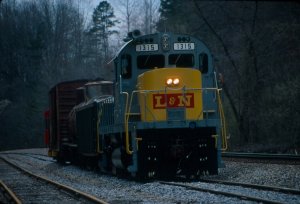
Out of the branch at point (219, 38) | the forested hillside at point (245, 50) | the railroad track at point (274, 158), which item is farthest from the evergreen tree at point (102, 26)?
the railroad track at point (274, 158)

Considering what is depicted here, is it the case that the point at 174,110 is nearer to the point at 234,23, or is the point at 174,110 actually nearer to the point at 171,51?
the point at 171,51

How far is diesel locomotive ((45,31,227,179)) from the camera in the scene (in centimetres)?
1361

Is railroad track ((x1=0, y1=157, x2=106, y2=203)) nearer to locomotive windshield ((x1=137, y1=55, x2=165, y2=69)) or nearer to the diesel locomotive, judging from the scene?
the diesel locomotive

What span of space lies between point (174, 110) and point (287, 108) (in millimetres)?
12470

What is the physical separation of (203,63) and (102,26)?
51.2m

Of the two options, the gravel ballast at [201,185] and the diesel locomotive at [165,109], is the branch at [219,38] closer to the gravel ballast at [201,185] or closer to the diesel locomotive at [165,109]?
the gravel ballast at [201,185]

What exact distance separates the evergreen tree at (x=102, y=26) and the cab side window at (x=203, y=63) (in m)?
45.0

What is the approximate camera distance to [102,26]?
64.7 meters

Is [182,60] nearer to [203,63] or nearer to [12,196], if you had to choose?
[203,63]

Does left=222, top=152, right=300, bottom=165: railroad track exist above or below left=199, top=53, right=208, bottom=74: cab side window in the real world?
below

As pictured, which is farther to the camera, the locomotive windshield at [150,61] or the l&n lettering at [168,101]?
the locomotive windshield at [150,61]

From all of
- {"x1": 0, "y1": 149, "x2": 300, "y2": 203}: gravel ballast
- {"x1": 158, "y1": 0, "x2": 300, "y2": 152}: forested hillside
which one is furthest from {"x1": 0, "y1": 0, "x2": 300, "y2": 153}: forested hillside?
{"x1": 0, "y1": 149, "x2": 300, "y2": 203}: gravel ballast

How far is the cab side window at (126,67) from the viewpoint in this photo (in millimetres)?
14477

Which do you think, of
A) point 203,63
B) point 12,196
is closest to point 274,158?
point 203,63
